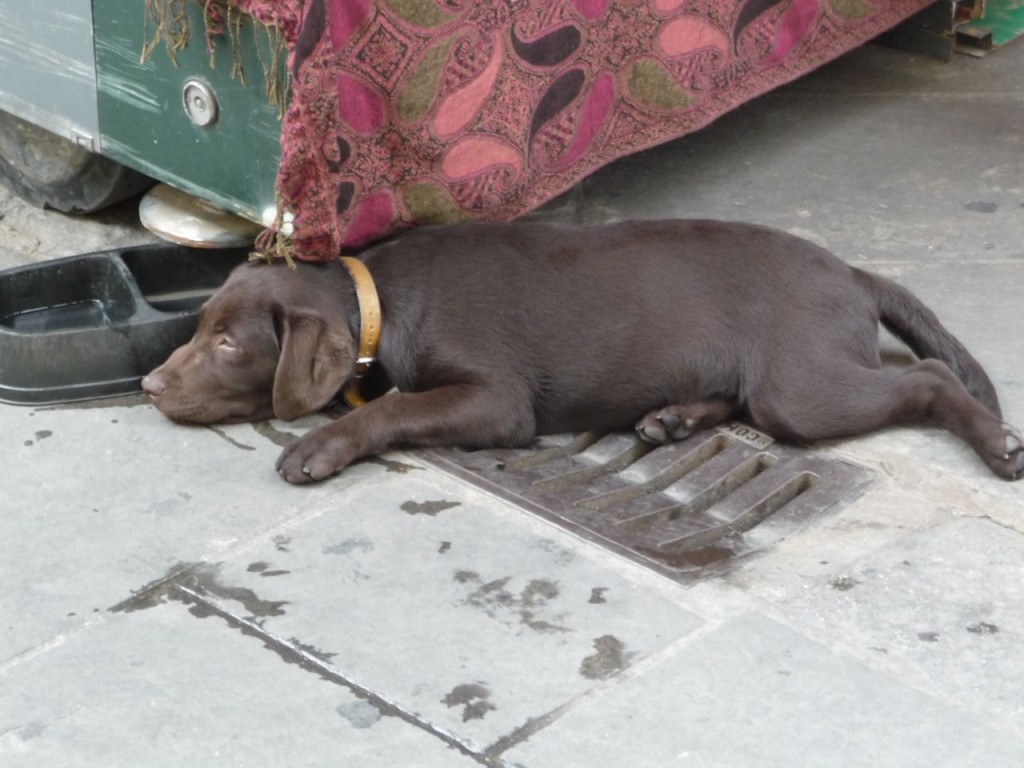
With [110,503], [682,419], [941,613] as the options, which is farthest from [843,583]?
[110,503]

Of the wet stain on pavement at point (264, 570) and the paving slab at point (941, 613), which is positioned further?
the wet stain on pavement at point (264, 570)

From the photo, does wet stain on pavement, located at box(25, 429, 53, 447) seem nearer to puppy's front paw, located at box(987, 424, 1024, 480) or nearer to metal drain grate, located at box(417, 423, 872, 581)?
metal drain grate, located at box(417, 423, 872, 581)

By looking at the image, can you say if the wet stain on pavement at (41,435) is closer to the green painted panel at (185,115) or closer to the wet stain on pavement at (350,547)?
the green painted panel at (185,115)

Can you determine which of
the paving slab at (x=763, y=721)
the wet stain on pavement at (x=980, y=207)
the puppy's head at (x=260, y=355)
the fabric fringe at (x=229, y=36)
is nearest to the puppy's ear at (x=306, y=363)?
the puppy's head at (x=260, y=355)

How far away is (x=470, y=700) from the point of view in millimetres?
2852

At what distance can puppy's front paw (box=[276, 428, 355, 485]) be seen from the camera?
3578 millimetres

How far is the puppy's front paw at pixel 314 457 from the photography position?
358 cm

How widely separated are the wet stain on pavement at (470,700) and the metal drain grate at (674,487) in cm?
55

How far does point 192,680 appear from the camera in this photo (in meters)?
2.91

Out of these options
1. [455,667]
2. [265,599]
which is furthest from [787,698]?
[265,599]

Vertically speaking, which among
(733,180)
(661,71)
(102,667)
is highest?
(661,71)

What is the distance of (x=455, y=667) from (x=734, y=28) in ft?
8.83

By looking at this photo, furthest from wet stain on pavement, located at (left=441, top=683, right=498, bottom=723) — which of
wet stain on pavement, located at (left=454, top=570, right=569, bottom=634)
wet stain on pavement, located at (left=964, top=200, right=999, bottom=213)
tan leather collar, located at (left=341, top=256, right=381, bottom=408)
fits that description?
wet stain on pavement, located at (left=964, top=200, right=999, bottom=213)

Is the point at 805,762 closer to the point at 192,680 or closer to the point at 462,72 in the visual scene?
the point at 192,680
